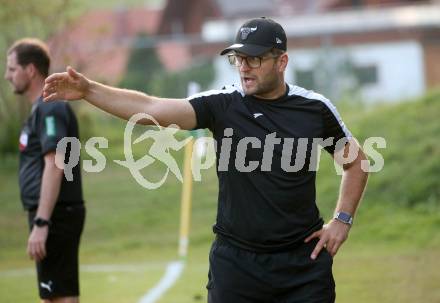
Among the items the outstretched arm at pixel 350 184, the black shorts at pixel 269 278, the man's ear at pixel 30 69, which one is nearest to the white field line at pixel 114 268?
the man's ear at pixel 30 69

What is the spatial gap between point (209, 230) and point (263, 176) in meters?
10.1

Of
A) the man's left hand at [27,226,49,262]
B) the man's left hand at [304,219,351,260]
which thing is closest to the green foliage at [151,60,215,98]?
the man's left hand at [27,226,49,262]

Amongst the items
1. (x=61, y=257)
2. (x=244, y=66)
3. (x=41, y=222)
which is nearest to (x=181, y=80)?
(x=61, y=257)

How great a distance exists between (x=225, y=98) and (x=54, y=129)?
2.01m

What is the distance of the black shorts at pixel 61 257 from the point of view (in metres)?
7.34

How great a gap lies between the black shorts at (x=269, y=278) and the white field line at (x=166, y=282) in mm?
4752

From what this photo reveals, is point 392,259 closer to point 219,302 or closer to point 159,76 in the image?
point 219,302

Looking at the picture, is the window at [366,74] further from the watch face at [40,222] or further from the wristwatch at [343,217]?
the wristwatch at [343,217]

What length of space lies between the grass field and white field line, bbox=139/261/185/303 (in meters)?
0.10

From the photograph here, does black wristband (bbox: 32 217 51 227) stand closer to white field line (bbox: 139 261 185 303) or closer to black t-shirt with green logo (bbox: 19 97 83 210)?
black t-shirt with green logo (bbox: 19 97 83 210)

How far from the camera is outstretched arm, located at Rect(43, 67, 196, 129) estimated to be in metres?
5.08

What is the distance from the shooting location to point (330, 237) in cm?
573

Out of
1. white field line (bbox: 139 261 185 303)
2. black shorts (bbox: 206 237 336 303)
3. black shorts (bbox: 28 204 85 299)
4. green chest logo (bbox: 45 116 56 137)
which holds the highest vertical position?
green chest logo (bbox: 45 116 56 137)

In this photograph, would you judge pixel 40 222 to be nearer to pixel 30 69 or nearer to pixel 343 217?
pixel 30 69
